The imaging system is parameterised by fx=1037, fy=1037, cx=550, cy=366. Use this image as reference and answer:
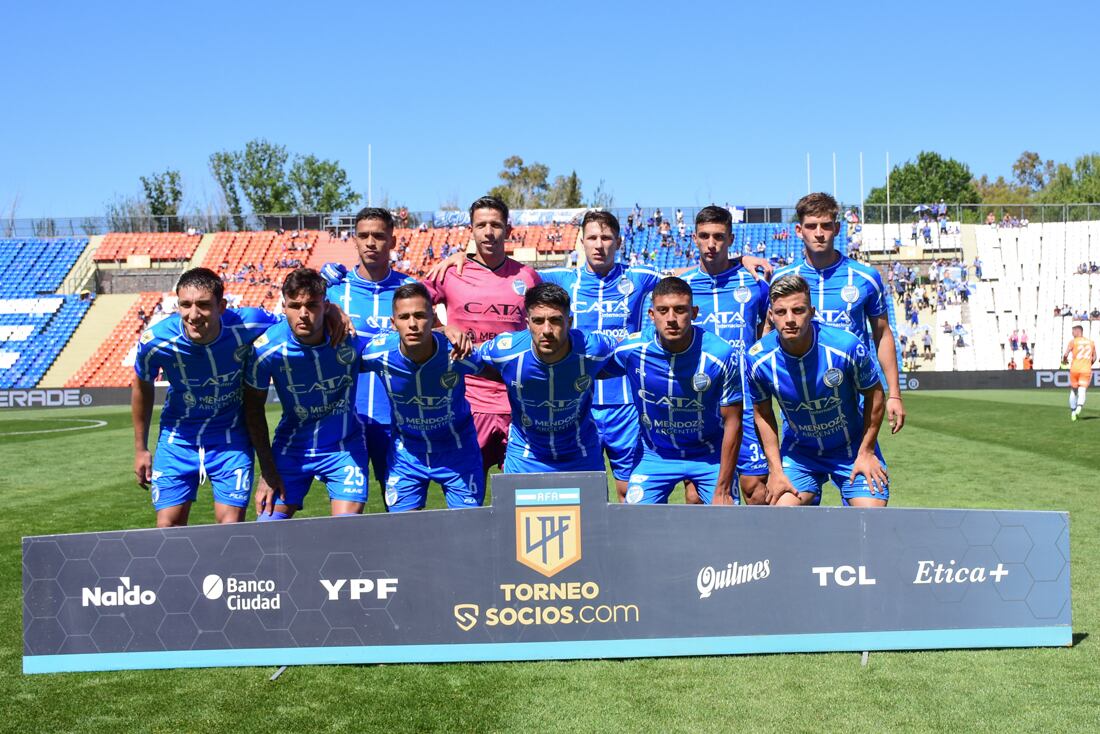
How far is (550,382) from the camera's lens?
19.9 feet

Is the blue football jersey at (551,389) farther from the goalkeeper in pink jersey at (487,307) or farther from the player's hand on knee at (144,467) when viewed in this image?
the player's hand on knee at (144,467)

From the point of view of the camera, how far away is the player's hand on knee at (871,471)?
597cm

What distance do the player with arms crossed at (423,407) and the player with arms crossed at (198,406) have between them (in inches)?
32.0

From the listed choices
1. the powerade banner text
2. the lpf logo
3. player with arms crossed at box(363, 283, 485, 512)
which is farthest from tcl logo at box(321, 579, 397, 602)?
player with arms crossed at box(363, 283, 485, 512)

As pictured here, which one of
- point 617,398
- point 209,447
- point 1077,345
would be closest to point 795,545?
point 617,398

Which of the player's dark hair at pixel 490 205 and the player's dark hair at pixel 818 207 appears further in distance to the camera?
the player's dark hair at pixel 490 205

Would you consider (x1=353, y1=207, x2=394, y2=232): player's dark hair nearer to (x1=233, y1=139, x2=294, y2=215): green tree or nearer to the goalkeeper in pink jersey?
the goalkeeper in pink jersey

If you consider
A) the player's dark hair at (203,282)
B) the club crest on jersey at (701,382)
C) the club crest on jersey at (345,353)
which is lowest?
the club crest on jersey at (701,382)

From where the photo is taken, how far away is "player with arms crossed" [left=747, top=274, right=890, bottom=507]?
233 inches

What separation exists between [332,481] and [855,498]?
3.13 metres

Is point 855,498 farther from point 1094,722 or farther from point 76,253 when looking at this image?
point 76,253

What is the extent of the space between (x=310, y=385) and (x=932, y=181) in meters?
79.3

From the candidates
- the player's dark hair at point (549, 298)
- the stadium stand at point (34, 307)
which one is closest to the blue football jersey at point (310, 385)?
the player's dark hair at point (549, 298)

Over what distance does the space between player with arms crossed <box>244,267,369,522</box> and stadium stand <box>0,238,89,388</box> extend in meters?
34.9
